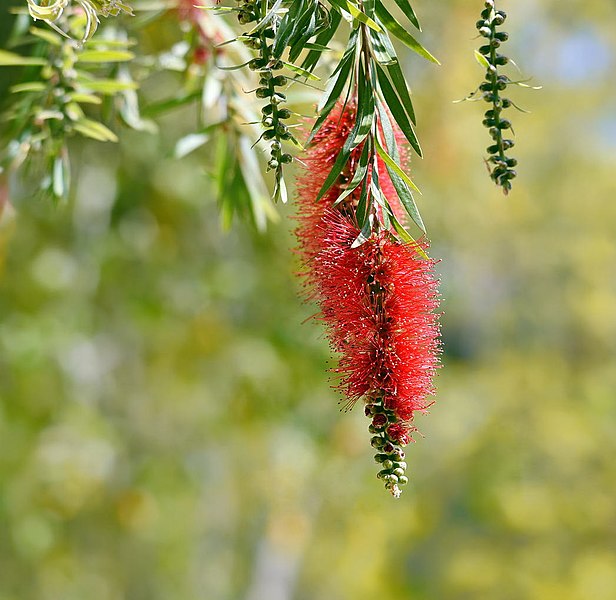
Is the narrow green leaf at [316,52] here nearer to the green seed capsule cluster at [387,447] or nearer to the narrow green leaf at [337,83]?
the narrow green leaf at [337,83]

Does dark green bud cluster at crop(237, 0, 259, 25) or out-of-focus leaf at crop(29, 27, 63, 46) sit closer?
dark green bud cluster at crop(237, 0, 259, 25)

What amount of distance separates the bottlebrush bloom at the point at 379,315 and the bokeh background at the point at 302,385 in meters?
0.73

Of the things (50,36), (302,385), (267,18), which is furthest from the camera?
(302,385)

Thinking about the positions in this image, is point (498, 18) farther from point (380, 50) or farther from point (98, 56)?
point (98, 56)

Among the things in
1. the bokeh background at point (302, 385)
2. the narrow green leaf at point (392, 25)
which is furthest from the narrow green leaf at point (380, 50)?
the bokeh background at point (302, 385)

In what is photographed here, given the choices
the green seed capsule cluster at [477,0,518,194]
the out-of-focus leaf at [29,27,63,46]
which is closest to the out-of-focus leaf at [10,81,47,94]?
the out-of-focus leaf at [29,27,63,46]

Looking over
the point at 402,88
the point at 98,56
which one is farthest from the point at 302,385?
the point at 402,88

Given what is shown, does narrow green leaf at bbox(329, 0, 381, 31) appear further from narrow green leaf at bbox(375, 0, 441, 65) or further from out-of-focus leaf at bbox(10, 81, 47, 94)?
out-of-focus leaf at bbox(10, 81, 47, 94)

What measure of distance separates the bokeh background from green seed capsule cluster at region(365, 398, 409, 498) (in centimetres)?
79

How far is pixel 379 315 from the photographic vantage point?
50 cm

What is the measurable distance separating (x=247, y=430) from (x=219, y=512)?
1.36 meters

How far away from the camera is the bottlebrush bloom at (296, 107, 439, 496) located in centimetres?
49

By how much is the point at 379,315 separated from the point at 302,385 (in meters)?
2.11

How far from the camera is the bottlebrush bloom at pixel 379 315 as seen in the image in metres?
0.49
